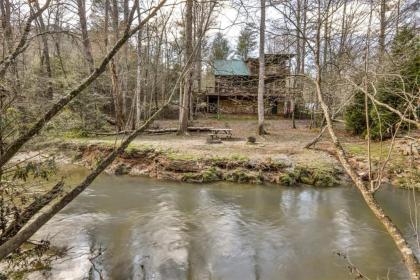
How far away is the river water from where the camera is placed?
5082 millimetres

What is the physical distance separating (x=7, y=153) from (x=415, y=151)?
449 inches

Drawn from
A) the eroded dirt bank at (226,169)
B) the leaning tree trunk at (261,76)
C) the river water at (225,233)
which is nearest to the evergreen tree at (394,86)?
the eroded dirt bank at (226,169)

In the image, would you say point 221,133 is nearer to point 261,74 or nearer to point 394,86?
point 261,74

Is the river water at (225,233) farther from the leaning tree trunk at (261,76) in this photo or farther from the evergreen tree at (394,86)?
the leaning tree trunk at (261,76)

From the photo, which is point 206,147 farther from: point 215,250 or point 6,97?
point 6,97

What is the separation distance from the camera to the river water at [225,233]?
5082 mm

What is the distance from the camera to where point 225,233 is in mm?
6578

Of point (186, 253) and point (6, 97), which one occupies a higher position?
point (6, 97)

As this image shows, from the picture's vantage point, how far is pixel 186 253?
564 cm

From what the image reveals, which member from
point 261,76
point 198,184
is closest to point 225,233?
point 198,184

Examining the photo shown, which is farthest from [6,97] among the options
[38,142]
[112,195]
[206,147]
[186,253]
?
[206,147]

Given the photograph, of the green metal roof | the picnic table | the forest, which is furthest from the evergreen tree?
the green metal roof

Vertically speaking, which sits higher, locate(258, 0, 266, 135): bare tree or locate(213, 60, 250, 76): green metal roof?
locate(213, 60, 250, 76): green metal roof

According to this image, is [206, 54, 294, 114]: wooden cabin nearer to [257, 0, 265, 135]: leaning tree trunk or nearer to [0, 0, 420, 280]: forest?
[257, 0, 265, 135]: leaning tree trunk
